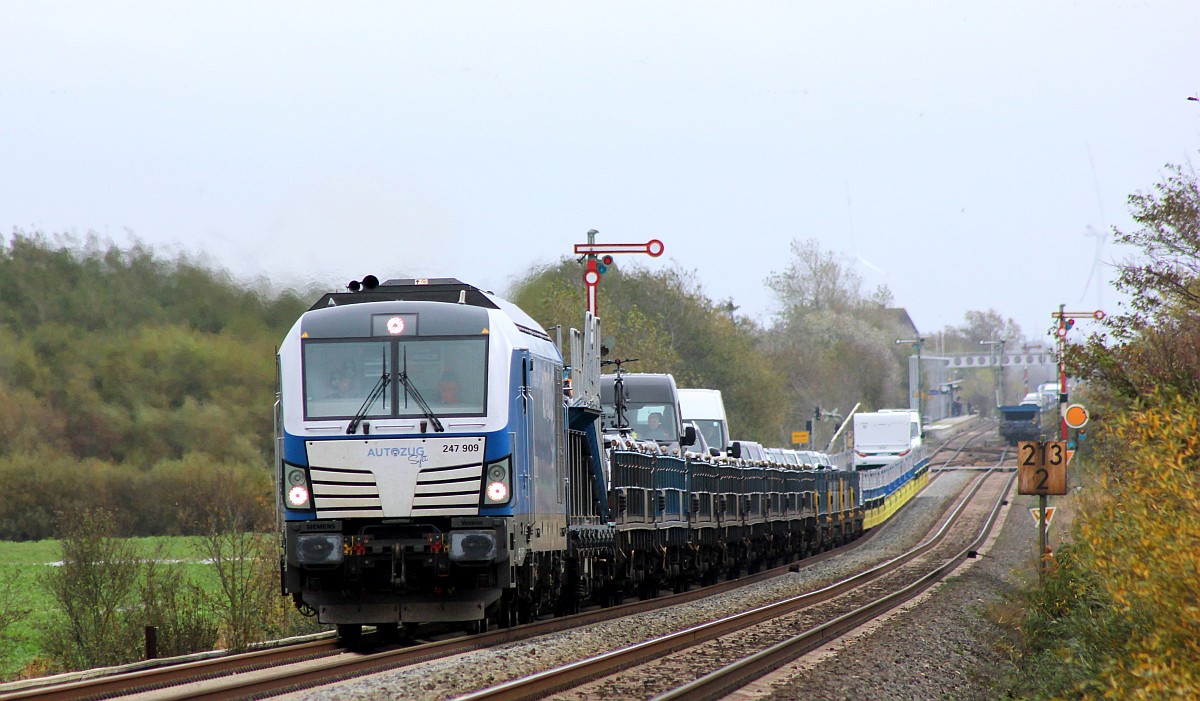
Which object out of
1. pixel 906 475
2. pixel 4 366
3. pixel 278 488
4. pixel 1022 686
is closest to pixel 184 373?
pixel 4 366

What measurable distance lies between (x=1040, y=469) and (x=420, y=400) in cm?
1289

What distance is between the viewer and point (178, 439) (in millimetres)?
32625

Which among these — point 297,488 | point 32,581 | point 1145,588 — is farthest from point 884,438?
point 1145,588

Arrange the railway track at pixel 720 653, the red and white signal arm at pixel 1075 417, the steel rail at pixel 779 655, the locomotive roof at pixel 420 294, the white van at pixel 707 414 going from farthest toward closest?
the white van at pixel 707 414, the red and white signal arm at pixel 1075 417, the locomotive roof at pixel 420 294, the steel rail at pixel 779 655, the railway track at pixel 720 653

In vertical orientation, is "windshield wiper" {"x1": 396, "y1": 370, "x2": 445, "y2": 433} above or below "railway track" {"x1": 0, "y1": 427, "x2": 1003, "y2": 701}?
above

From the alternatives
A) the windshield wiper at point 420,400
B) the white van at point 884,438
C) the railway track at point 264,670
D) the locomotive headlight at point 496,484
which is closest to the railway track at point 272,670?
the railway track at point 264,670

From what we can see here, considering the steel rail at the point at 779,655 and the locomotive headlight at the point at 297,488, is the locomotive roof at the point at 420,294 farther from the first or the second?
the steel rail at the point at 779,655

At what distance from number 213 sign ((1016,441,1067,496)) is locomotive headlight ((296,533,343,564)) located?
13.2m

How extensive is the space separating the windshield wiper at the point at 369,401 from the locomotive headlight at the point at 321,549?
0.98 metres

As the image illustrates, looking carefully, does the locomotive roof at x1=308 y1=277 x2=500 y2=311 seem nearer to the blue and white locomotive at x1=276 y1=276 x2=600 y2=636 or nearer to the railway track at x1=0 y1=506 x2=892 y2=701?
the blue and white locomotive at x1=276 y1=276 x2=600 y2=636

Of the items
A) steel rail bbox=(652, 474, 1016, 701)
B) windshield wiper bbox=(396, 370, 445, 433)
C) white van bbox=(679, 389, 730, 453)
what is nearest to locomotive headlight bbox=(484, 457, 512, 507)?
windshield wiper bbox=(396, 370, 445, 433)

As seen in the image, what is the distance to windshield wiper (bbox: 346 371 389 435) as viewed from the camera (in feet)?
42.6

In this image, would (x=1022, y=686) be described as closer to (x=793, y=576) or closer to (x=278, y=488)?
(x=278, y=488)

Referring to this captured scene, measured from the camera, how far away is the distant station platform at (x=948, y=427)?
11350 cm
